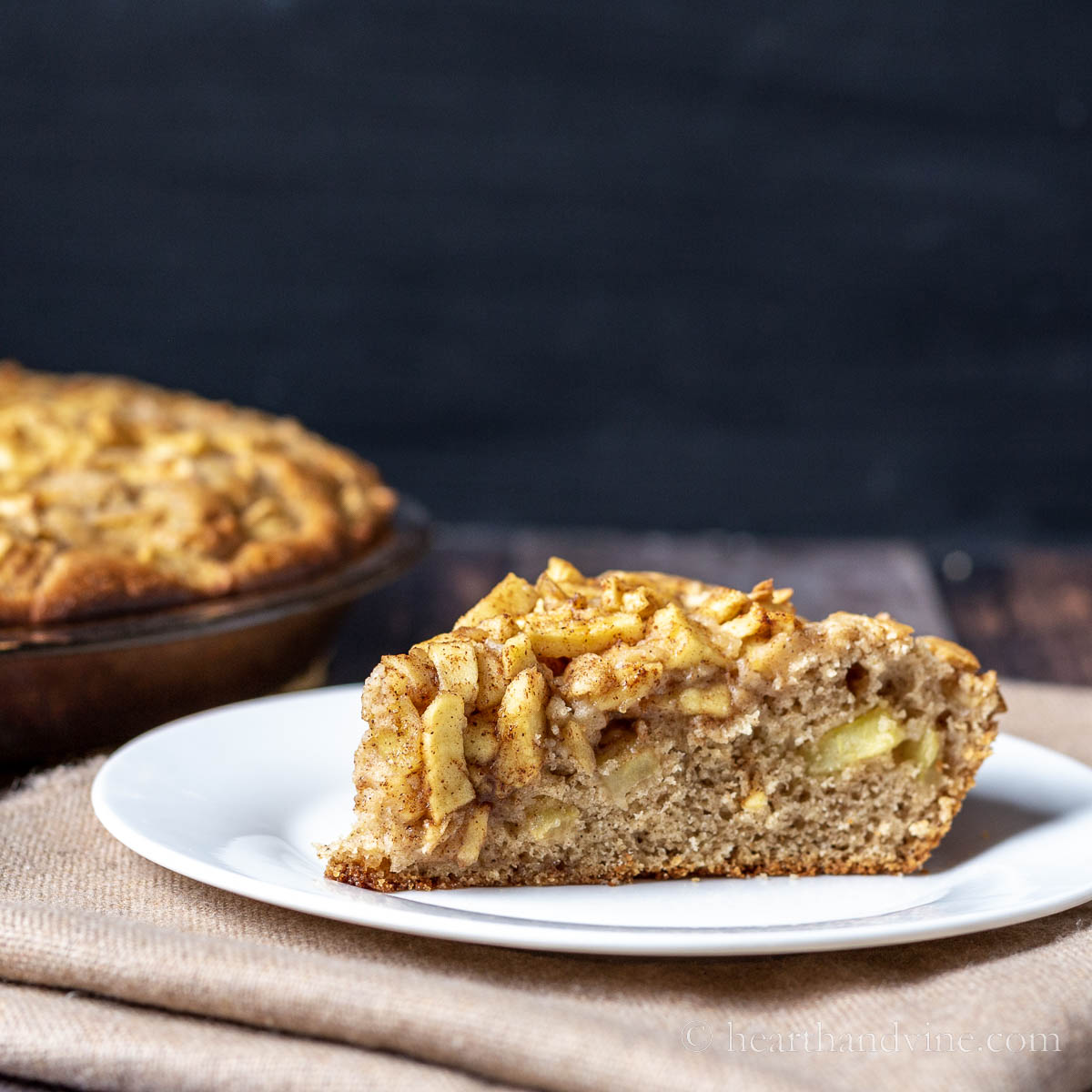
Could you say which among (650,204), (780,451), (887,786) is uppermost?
(650,204)

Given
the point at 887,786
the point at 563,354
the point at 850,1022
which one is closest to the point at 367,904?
the point at 850,1022

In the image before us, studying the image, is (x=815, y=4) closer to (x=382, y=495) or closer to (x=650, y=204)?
(x=650, y=204)

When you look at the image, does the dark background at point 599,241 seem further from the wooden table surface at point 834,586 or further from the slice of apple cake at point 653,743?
the slice of apple cake at point 653,743

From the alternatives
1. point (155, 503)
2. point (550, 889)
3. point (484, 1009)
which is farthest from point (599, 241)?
point (484, 1009)

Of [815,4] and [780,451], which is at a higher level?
[815,4]

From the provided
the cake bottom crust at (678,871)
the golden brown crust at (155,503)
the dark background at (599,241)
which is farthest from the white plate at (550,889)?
the dark background at (599,241)
